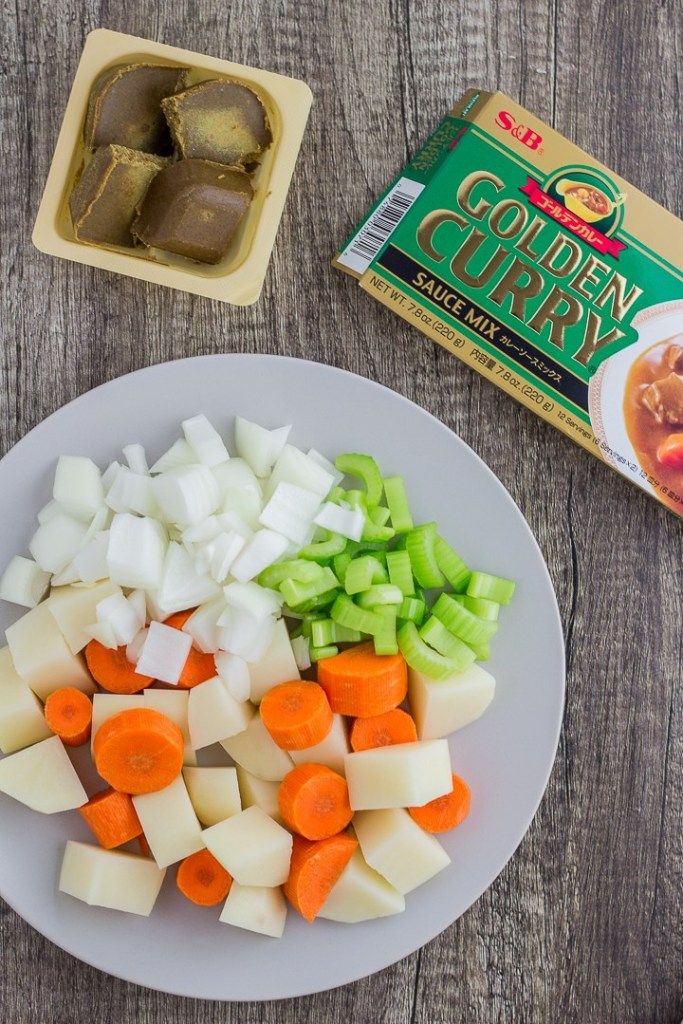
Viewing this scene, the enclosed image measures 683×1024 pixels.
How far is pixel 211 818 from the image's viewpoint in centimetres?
162

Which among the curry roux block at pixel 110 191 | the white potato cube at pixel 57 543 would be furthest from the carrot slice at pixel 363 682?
the curry roux block at pixel 110 191

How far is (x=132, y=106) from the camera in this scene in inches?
63.2

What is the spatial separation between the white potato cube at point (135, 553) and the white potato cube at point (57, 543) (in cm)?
10

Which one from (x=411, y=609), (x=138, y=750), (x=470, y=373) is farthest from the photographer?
(x=470, y=373)

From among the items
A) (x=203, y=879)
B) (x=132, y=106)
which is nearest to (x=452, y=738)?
(x=203, y=879)

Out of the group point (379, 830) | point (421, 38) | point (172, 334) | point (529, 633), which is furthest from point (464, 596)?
point (421, 38)

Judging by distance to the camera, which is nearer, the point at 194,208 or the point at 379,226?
the point at 194,208

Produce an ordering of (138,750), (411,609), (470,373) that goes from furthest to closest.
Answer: (470,373), (411,609), (138,750)

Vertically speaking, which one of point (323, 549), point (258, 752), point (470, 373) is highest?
point (470, 373)

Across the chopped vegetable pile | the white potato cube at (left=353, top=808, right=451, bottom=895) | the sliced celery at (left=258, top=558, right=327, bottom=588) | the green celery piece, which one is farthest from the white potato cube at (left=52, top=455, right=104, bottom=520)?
the white potato cube at (left=353, top=808, right=451, bottom=895)

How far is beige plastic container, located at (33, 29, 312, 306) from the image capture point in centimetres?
160

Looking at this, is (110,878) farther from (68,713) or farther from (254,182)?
(254,182)

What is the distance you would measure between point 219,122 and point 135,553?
89cm

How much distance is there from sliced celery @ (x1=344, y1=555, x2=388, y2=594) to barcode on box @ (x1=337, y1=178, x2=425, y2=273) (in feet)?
2.10
